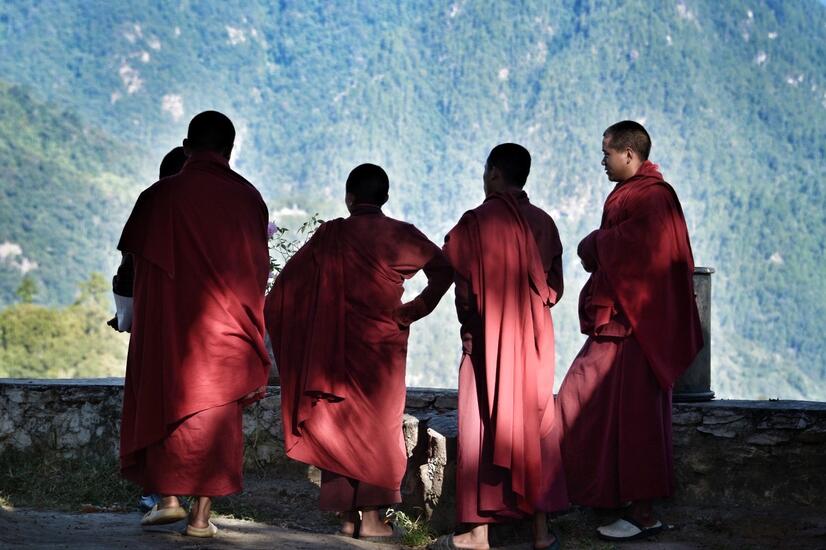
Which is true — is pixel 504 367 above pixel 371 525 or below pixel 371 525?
above

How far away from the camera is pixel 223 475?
4449 mm

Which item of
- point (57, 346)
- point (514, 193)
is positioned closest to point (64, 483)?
point (514, 193)

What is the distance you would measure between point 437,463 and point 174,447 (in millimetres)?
1369

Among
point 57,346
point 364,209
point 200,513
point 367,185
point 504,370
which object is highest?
point 57,346

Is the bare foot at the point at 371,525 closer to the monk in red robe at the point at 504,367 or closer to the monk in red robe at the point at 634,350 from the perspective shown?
the monk in red robe at the point at 504,367

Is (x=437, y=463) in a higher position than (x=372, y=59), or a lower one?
lower

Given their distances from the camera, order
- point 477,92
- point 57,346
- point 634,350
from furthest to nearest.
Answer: point 477,92 → point 57,346 → point 634,350

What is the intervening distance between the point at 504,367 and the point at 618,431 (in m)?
0.67

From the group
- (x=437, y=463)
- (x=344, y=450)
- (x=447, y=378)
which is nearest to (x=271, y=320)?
(x=344, y=450)

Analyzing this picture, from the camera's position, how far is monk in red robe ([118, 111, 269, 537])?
441cm

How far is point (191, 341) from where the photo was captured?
4.46 meters

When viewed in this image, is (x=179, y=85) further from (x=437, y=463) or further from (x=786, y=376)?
(x=437, y=463)

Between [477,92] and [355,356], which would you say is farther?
[477,92]

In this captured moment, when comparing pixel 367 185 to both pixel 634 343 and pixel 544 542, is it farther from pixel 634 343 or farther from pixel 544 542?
pixel 544 542
